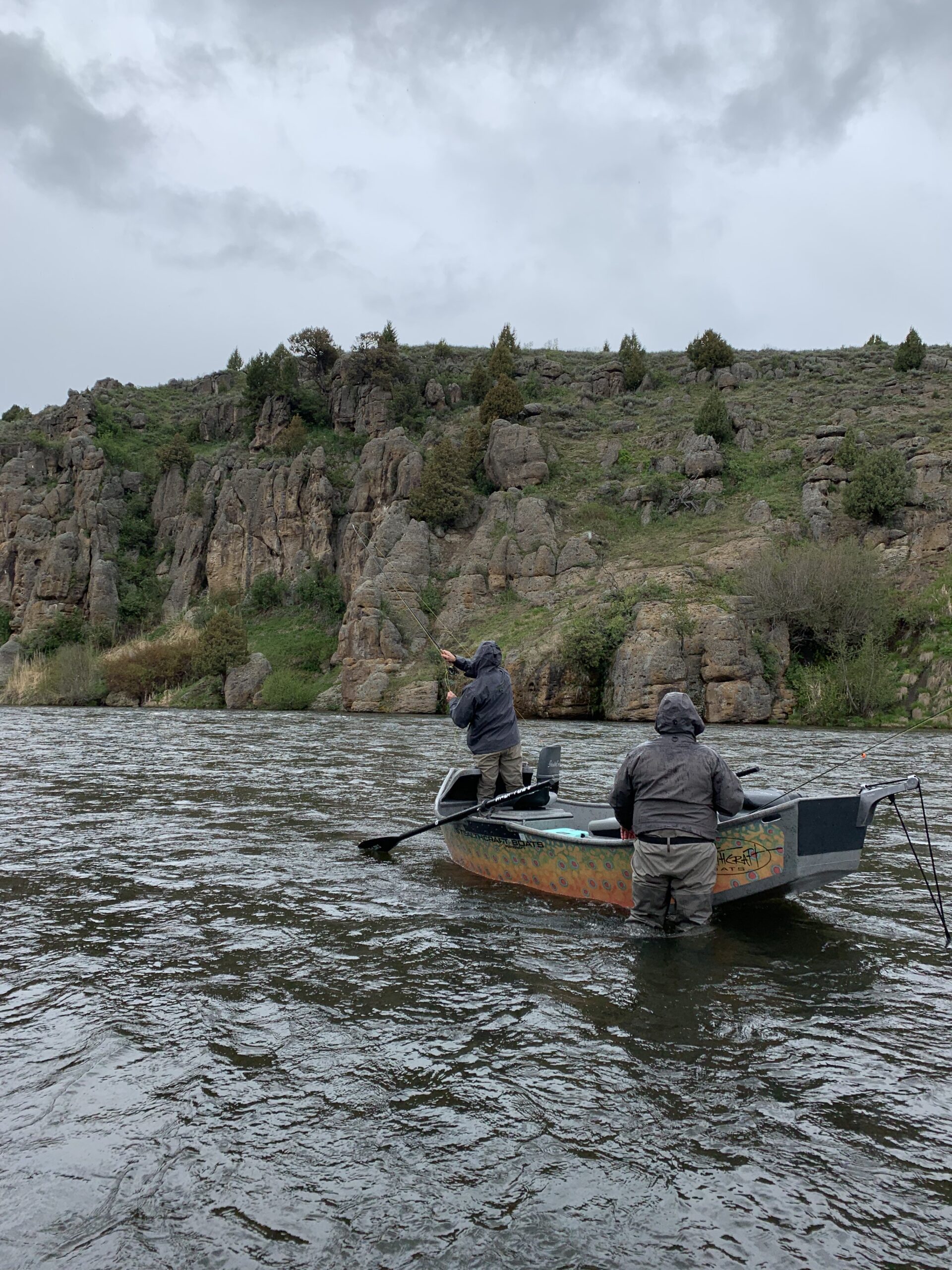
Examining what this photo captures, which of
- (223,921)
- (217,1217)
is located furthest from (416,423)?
(217,1217)

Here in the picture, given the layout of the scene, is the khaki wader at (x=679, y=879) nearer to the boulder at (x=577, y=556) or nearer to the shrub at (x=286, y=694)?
the boulder at (x=577, y=556)

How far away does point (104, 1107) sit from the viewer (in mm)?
4570

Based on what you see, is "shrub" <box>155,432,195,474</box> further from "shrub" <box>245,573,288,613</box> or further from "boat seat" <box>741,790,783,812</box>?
"boat seat" <box>741,790,783,812</box>

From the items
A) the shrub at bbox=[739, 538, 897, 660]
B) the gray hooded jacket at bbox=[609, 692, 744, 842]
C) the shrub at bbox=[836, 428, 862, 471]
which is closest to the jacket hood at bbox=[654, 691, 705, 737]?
the gray hooded jacket at bbox=[609, 692, 744, 842]

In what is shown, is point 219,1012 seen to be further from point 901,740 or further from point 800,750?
point 901,740

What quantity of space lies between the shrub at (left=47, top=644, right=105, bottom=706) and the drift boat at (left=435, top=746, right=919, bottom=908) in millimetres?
44449

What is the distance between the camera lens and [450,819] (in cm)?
993

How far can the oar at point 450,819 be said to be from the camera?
9938 millimetres

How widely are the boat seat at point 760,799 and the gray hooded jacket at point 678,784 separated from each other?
20.6 inches

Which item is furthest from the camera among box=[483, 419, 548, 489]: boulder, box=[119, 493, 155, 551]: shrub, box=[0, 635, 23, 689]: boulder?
box=[119, 493, 155, 551]: shrub

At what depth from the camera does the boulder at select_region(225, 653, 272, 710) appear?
151 ft

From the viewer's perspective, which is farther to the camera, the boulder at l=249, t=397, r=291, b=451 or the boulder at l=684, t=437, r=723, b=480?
the boulder at l=249, t=397, r=291, b=451

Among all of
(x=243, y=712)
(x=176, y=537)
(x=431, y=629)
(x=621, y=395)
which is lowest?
(x=243, y=712)

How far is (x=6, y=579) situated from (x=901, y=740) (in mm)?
61347
